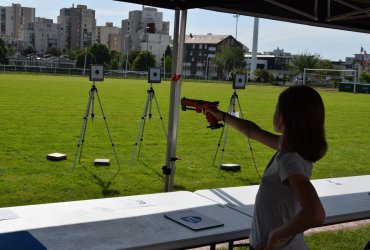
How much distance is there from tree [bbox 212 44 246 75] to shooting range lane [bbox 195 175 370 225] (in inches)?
3237

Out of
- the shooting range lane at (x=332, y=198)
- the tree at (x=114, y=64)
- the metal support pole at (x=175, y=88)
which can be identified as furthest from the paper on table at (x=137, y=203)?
the tree at (x=114, y=64)

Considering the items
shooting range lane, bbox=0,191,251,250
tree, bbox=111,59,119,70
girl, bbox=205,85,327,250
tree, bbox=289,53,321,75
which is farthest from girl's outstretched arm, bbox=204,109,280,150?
tree, bbox=289,53,321,75

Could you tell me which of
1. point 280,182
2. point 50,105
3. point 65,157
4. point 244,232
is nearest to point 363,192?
point 244,232

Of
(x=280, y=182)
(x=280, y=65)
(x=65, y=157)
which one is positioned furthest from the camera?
(x=280, y=65)

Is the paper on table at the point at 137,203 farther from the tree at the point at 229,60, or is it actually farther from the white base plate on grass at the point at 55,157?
the tree at the point at 229,60

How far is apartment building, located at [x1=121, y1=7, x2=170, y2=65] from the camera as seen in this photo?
102750 mm

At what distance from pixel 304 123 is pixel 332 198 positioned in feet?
8.72

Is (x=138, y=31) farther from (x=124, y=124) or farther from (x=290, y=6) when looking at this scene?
(x=290, y=6)

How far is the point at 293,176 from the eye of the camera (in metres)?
1.77

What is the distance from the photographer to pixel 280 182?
6.30ft

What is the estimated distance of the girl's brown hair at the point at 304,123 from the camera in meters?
1.80

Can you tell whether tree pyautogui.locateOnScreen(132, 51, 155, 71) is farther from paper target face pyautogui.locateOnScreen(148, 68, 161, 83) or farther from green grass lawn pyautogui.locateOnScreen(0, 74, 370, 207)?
paper target face pyautogui.locateOnScreen(148, 68, 161, 83)

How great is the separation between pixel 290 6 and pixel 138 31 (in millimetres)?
118467

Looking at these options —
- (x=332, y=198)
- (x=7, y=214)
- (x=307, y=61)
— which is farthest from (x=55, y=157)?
(x=307, y=61)
